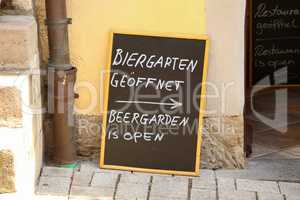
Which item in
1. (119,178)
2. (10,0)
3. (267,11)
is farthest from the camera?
(267,11)

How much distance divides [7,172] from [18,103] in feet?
1.54

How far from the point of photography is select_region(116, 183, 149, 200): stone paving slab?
3.94 metres

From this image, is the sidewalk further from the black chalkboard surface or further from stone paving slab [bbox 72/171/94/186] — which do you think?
the black chalkboard surface

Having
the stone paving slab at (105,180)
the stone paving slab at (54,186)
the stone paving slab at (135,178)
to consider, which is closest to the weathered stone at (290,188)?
the stone paving slab at (135,178)

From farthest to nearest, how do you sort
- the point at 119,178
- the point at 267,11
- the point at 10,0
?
1. the point at 267,11
2. the point at 119,178
3. the point at 10,0

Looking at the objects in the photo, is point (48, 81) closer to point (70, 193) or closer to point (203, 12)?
point (70, 193)

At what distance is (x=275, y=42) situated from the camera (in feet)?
23.9

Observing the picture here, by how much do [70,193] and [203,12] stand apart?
1.53m

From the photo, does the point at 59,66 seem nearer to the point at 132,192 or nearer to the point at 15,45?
the point at 15,45

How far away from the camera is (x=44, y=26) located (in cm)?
422

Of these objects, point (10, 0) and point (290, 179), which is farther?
point (290, 179)

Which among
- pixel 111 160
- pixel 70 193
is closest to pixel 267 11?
pixel 111 160

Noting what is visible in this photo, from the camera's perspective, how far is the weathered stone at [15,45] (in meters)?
3.65

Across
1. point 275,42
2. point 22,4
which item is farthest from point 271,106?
point 22,4
